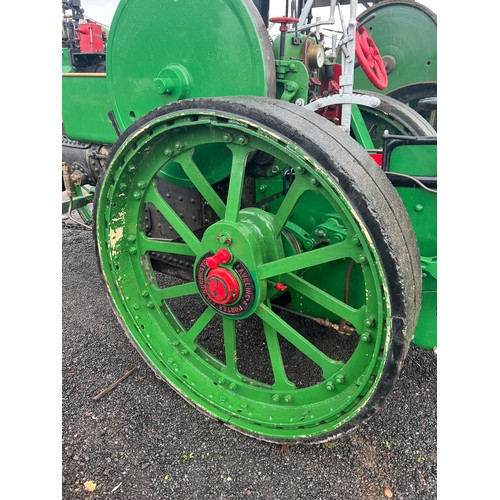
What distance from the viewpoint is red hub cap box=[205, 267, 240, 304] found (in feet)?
6.05

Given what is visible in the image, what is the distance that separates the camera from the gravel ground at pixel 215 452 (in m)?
1.88

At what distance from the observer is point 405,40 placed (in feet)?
12.5

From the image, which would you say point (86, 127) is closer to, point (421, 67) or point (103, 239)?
point (103, 239)

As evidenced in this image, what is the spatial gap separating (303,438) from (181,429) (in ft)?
2.20

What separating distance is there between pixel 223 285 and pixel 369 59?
1.61 meters

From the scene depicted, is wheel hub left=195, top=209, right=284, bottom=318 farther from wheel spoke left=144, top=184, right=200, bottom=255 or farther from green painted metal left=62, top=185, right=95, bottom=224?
green painted metal left=62, top=185, right=95, bottom=224

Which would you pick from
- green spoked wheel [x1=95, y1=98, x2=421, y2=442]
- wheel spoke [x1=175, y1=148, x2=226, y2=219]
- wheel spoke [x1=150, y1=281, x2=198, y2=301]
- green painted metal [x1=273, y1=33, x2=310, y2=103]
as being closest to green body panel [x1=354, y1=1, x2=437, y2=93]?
green painted metal [x1=273, y1=33, x2=310, y2=103]

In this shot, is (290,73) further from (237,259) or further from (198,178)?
(237,259)

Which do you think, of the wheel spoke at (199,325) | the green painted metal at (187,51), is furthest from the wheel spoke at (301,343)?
the green painted metal at (187,51)

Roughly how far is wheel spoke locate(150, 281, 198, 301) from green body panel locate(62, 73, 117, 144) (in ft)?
3.35

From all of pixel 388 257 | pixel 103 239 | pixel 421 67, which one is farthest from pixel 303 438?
pixel 421 67

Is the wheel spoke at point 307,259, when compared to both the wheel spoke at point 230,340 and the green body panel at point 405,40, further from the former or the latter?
the green body panel at point 405,40

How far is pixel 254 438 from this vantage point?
2.07 m

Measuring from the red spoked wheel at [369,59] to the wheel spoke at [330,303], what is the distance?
1.32 metres
